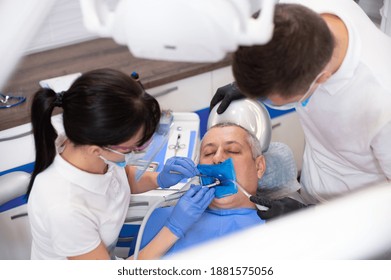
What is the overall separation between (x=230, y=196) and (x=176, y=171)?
0.87ft

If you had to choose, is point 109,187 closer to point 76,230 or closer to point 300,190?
point 76,230

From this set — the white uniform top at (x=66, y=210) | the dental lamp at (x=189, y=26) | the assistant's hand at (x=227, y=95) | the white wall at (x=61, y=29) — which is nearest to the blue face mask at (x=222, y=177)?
the assistant's hand at (x=227, y=95)

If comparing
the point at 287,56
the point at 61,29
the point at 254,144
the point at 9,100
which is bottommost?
the point at 254,144

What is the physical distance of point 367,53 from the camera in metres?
1.24

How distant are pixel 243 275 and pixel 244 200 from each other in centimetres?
111

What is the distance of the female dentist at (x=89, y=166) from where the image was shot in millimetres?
1132

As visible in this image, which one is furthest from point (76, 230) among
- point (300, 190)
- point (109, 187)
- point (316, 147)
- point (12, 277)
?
point (300, 190)

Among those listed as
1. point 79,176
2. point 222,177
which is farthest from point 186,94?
point 79,176

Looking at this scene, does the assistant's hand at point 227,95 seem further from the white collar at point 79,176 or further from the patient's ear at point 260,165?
the white collar at point 79,176

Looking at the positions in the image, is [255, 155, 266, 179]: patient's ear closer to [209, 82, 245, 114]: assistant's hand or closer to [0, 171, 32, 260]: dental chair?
[209, 82, 245, 114]: assistant's hand

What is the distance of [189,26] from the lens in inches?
24.5

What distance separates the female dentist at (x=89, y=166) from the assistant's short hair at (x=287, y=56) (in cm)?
35

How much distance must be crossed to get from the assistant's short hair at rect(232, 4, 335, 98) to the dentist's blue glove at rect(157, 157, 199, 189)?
70cm

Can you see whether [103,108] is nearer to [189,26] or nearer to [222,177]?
[189,26]
